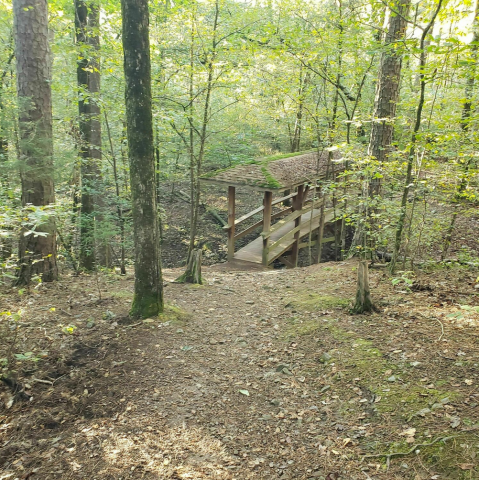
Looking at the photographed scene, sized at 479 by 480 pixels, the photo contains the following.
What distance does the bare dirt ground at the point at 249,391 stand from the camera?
2605 mm

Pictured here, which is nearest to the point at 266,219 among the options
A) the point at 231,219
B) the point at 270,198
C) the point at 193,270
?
the point at 270,198

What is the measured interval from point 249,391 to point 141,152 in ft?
10.8

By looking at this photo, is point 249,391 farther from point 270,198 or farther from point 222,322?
point 270,198

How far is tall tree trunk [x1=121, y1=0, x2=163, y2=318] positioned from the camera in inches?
166

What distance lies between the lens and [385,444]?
2604 mm

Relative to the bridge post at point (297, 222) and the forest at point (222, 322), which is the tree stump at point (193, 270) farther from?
the bridge post at point (297, 222)

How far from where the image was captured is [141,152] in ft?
14.6

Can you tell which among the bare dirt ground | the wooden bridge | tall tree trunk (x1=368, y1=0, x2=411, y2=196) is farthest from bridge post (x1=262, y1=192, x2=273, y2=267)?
the bare dirt ground

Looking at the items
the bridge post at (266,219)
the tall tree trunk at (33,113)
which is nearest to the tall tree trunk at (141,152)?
the tall tree trunk at (33,113)

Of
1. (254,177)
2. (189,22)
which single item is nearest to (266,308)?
(254,177)

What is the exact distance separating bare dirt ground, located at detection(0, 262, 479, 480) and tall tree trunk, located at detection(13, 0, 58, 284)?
3.88ft

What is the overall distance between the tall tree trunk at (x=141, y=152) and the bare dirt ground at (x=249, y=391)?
578mm

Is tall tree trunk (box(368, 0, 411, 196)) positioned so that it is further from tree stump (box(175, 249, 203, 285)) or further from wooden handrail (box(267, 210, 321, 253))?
wooden handrail (box(267, 210, 321, 253))

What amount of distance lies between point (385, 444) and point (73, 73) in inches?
455
